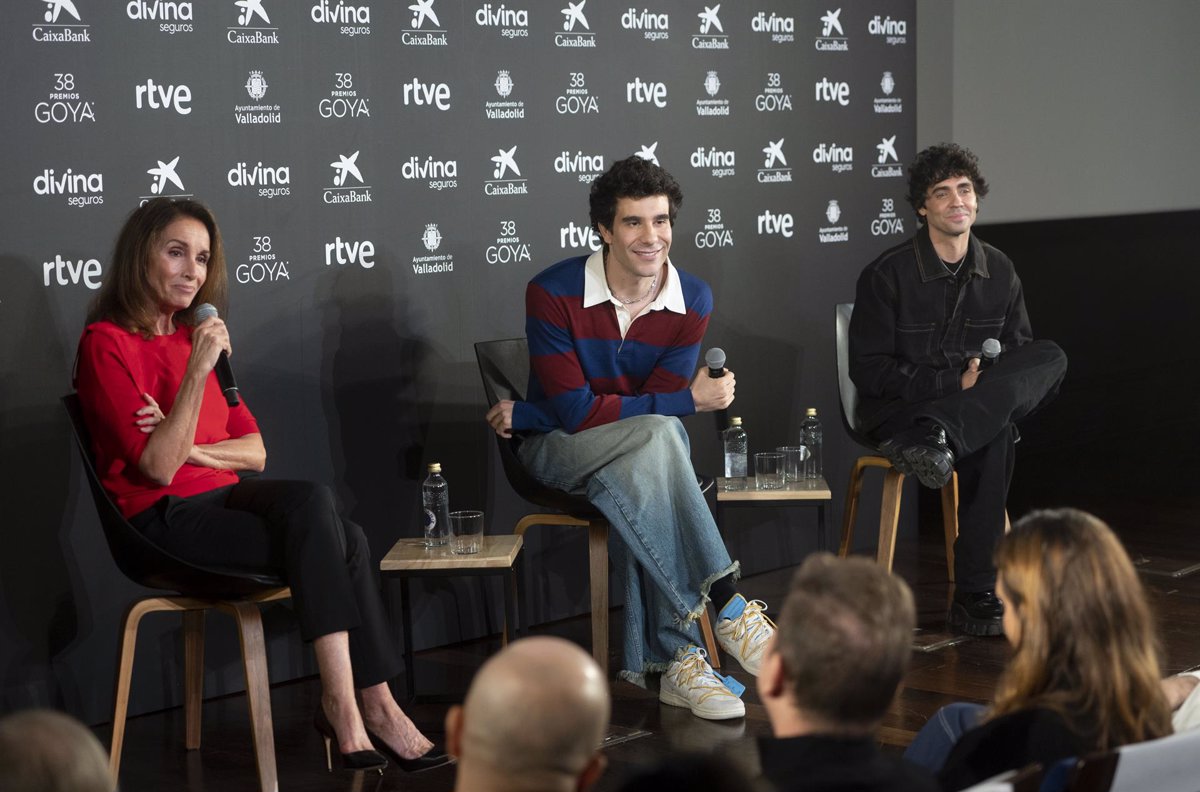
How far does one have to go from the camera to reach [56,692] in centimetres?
384

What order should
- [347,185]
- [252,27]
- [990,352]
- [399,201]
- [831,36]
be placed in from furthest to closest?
[831,36] → [990,352] → [399,201] → [347,185] → [252,27]

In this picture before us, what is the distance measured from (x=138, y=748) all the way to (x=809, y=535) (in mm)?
2743

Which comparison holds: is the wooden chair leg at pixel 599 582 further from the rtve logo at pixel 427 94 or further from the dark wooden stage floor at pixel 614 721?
the rtve logo at pixel 427 94

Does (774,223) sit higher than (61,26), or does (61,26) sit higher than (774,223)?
(61,26)

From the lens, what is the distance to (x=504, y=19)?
4.58 meters

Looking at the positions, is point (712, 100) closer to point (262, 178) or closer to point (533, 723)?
point (262, 178)

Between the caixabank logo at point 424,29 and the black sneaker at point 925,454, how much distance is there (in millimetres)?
1799

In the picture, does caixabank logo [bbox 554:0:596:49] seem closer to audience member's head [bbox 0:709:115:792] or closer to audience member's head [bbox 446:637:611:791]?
audience member's head [bbox 446:637:611:791]

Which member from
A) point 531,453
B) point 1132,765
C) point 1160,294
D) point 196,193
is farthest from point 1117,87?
point 1132,765

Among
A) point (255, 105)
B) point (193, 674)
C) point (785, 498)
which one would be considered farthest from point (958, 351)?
point (193, 674)

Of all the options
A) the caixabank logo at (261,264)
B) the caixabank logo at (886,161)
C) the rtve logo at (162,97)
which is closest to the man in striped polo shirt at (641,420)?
the caixabank logo at (261,264)

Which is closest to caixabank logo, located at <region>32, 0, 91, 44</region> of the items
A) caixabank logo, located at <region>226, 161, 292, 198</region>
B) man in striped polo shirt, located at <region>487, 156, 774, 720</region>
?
caixabank logo, located at <region>226, 161, 292, 198</region>

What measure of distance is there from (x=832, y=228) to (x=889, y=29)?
0.82 metres

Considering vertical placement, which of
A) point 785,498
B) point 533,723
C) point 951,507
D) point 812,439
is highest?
point 533,723
